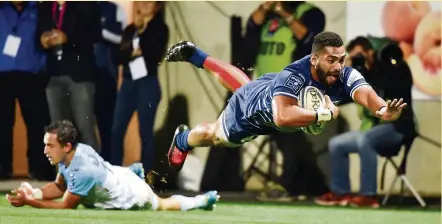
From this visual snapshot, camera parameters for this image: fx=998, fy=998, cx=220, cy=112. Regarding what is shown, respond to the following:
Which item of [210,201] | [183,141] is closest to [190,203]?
[210,201]

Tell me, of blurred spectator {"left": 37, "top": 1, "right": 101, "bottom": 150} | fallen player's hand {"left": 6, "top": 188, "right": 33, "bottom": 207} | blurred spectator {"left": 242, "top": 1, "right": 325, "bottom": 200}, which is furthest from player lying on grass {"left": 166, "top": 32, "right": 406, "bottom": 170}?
blurred spectator {"left": 37, "top": 1, "right": 101, "bottom": 150}

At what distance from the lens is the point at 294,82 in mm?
6742

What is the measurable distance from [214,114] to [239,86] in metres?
3.06

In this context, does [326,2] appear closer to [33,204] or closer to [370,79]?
[370,79]

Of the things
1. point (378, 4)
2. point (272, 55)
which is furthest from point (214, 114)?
point (378, 4)

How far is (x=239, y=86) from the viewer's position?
751cm

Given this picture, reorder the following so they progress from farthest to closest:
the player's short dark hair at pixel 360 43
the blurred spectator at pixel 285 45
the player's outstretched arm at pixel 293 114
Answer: the player's short dark hair at pixel 360 43, the blurred spectator at pixel 285 45, the player's outstretched arm at pixel 293 114

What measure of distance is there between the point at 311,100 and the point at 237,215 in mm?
2214

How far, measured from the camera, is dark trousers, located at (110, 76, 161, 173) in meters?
9.96

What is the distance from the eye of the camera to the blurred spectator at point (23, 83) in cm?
1003

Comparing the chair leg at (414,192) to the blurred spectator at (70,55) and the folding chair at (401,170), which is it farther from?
the blurred spectator at (70,55)

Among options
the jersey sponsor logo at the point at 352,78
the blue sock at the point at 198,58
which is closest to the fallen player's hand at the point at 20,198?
the blue sock at the point at 198,58

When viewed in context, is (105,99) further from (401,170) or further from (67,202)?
(401,170)

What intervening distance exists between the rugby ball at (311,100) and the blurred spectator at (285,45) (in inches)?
100
